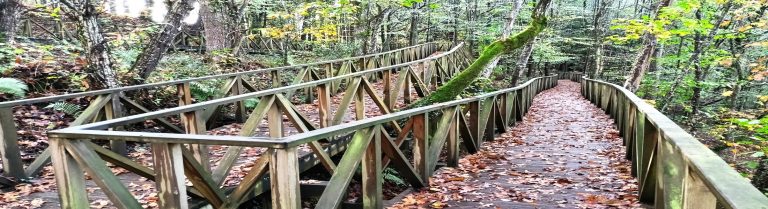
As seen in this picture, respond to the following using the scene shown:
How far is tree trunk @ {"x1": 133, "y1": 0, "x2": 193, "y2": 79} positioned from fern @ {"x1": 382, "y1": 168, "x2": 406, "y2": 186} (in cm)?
553

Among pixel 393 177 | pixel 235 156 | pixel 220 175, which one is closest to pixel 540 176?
pixel 393 177

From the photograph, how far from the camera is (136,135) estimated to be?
9.92ft

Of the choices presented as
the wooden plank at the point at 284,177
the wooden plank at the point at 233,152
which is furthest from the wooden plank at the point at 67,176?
the wooden plank at the point at 284,177

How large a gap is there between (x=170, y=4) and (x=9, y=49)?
3.65 metres

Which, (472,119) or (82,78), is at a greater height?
(82,78)

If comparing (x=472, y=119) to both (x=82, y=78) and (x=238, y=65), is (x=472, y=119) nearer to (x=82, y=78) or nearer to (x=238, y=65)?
(x=82, y=78)

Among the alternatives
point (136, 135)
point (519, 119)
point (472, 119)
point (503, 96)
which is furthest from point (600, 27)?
point (136, 135)

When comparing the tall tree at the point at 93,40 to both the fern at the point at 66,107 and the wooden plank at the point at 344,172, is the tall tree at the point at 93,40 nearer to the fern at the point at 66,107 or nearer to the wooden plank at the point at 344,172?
the fern at the point at 66,107

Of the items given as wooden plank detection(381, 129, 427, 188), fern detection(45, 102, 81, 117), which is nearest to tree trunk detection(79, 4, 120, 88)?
fern detection(45, 102, 81, 117)

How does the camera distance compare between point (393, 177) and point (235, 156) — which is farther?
point (393, 177)

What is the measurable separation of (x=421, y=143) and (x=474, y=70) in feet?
14.8

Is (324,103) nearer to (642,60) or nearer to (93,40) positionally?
(93,40)

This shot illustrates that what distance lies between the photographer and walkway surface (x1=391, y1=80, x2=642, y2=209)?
15.7 feet

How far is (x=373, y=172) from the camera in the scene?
13.5 feet
